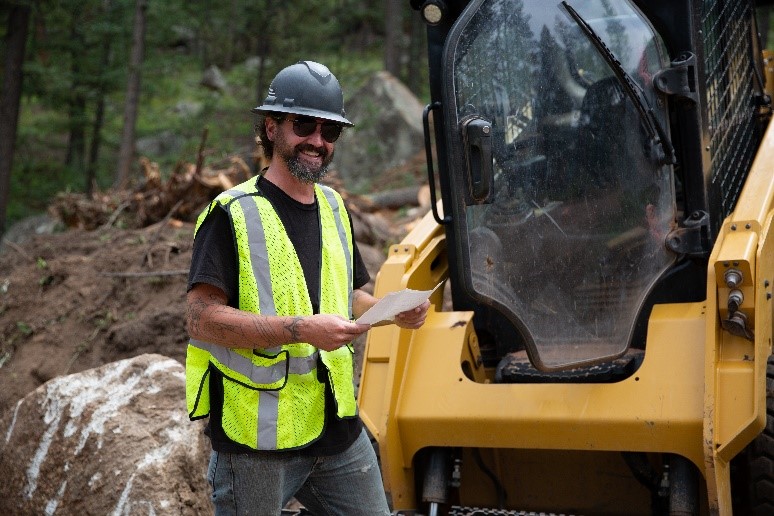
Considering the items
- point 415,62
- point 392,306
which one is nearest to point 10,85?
point 415,62

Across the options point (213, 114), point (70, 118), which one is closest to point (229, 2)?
point (213, 114)

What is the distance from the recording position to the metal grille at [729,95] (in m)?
3.85

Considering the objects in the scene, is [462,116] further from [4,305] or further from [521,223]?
[4,305]

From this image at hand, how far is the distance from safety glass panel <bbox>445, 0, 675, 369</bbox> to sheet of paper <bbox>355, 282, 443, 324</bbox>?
72 cm

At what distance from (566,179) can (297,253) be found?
1.25 meters

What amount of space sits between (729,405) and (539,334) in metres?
0.72

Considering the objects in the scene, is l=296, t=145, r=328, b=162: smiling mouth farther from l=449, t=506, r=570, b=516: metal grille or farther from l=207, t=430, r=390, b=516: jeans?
l=449, t=506, r=570, b=516: metal grille

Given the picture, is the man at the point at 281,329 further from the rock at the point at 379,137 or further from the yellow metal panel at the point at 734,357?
the rock at the point at 379,137

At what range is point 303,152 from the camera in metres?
2.83

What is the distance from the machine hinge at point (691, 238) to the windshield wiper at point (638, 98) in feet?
0.81

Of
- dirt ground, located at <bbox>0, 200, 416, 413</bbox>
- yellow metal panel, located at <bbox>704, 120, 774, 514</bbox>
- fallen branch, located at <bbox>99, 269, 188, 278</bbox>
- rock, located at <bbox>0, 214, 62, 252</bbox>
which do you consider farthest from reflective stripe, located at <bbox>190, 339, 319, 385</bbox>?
rock, located at <bbox>0, 214, 62, 252</bbox>

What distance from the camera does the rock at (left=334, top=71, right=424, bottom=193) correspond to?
16391 millimetres

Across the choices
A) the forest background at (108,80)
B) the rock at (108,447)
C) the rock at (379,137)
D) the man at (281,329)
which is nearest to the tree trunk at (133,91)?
the forest background at (108,80)

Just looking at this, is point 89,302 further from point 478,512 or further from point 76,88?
point 76,88
